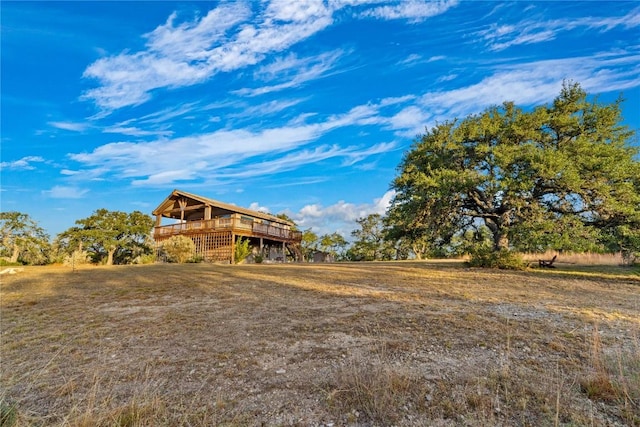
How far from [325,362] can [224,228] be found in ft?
67.4

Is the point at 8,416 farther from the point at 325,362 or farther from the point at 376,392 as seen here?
the point at 376,392

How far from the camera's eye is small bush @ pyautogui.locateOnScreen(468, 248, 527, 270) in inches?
443

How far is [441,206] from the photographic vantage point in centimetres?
1230

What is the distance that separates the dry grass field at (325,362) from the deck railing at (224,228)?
635 inches

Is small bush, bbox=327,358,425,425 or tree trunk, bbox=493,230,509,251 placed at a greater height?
tree trunk, bbox=493,230,509,251

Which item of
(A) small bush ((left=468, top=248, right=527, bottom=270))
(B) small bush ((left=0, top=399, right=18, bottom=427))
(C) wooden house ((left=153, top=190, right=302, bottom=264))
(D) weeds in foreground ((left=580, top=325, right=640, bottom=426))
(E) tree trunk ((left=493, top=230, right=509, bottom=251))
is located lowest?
(D) weeds in foreground ((left=580, top=325, right=640, bottom=426))

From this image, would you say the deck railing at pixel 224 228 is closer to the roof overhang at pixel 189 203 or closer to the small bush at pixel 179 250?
the roof overhang at pixel 189 203

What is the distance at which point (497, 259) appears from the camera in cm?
1157

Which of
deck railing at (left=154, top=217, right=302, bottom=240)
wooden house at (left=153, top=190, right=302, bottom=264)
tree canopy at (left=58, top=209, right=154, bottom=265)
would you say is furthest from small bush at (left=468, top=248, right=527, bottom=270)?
tree canopy at (left=58, top=209, right=154, bottom=265)

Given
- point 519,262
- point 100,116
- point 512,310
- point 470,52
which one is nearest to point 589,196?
point 519,262

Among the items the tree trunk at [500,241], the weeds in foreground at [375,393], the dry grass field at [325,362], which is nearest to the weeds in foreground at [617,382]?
the dry grass field at [325,362]

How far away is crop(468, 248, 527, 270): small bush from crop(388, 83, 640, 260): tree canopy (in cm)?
63

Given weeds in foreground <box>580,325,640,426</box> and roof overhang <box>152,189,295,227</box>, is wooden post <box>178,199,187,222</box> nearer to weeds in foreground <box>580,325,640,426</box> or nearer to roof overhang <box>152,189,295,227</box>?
roof overhang <box>152,189,295,227</box>

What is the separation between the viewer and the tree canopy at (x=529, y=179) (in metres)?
9.85
